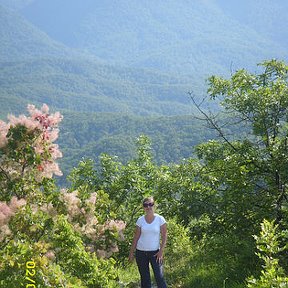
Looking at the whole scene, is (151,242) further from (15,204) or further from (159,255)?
(15,204)

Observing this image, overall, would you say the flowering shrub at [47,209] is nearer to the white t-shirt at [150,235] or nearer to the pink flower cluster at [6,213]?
the pink flower cluster at [6,213]

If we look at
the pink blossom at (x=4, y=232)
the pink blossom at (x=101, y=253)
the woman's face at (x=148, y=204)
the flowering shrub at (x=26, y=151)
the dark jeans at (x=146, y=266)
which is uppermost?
the flowering shrub at (x=26, y=151)

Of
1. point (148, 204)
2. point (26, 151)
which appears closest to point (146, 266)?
point (148, 204)

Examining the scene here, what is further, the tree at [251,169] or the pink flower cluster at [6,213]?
the tree at [251,169]

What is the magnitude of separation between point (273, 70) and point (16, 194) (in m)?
5.66

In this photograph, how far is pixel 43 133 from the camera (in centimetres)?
774

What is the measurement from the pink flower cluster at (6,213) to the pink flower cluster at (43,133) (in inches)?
38.5

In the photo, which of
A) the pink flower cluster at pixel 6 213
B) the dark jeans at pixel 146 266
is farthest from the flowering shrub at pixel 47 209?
the dark jeans at pixel 146 266

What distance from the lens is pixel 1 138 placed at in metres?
7.48

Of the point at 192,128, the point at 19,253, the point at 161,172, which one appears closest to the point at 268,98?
Answer: the point at 161,172

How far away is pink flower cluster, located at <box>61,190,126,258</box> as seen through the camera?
7.41 m

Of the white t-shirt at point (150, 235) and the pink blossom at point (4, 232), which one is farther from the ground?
the pink blossom at point (4, 232)

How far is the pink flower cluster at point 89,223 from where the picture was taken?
7.41 m
